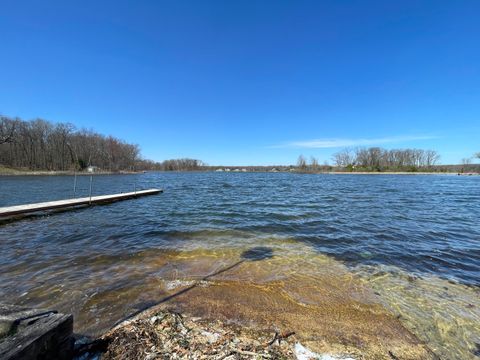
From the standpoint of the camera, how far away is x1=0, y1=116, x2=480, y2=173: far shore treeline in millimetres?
62375

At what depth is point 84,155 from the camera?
246 feet

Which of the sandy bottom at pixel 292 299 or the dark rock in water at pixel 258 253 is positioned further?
the dark rock in water at pixel 258 253

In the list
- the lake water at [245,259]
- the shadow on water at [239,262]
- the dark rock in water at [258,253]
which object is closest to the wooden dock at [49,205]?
the lake water at [245,259]

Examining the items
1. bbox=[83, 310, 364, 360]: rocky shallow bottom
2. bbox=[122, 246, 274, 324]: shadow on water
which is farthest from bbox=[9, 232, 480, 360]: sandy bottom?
bbox=[83, 310, 364, 360]: rocky shallow bottom

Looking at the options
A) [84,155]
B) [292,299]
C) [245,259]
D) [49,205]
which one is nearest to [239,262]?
[245,259]

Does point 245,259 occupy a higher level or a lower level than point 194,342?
lower

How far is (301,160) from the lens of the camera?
417 ft

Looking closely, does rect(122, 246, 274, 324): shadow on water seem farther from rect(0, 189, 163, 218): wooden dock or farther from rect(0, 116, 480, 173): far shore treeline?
rect(0, 116, 480, 173): far shore treeline

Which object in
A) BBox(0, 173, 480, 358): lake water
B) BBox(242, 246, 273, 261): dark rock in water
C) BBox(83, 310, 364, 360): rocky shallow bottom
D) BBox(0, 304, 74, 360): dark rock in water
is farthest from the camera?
BBox(242, 246, 273, 261): dark rock in water

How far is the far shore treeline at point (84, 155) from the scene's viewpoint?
6238 cm

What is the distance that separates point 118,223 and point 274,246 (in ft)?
24.6

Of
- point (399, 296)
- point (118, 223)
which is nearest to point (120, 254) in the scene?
A: point (118, 223)

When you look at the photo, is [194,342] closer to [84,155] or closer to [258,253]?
[258,253]

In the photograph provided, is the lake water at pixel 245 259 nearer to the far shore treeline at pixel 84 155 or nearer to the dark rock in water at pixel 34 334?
the dark rock in water at pixel 34 334
